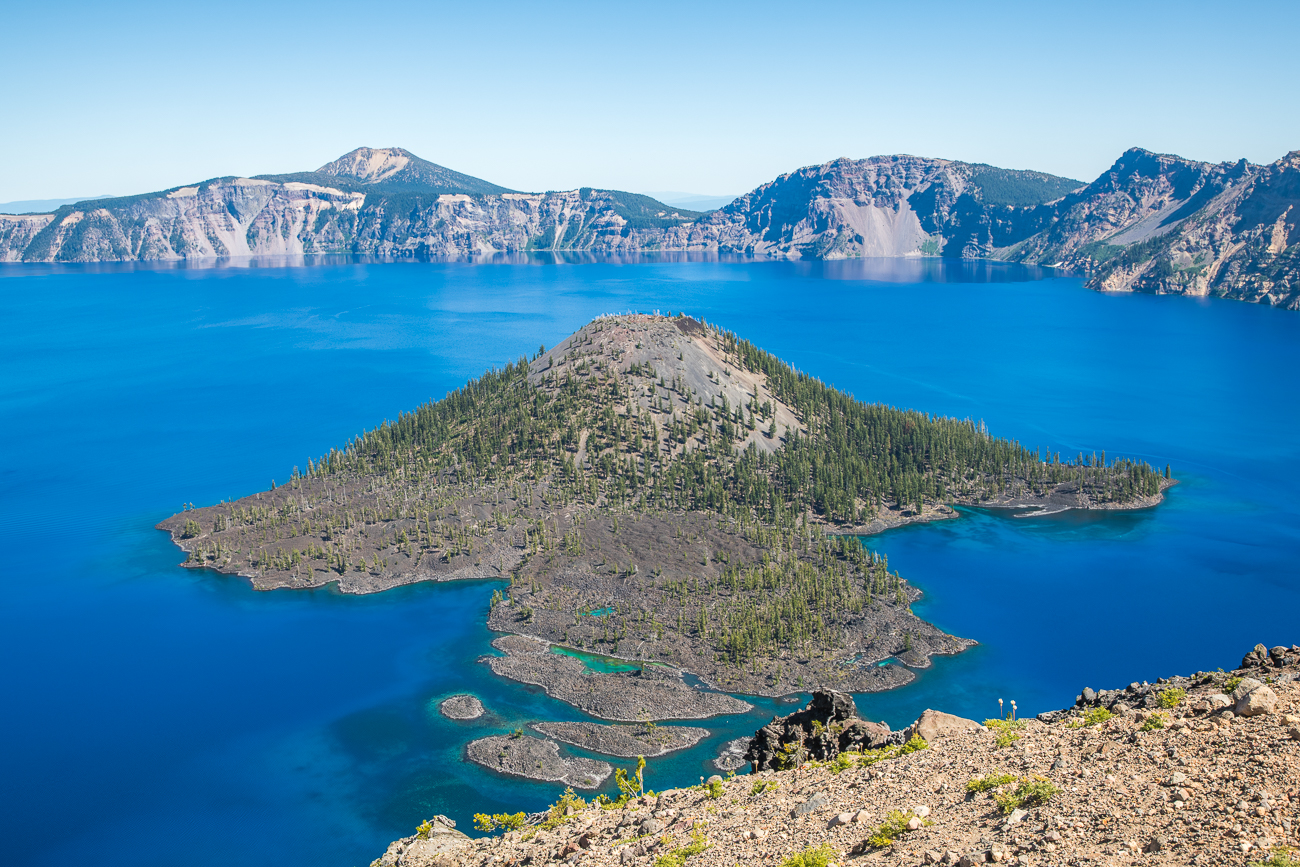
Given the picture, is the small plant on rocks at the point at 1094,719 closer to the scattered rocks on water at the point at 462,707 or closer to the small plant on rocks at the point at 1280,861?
the small plant on rocks at the point at 1280,861

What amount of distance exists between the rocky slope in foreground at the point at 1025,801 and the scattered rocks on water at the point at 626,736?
28.9 metres

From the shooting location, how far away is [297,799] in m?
72.0

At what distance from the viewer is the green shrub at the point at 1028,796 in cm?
3003

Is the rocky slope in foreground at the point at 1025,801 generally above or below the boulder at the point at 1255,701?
below

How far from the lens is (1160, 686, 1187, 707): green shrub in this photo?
35781mm

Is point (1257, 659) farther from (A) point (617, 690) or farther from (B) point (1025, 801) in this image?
(A) point (617, 690)

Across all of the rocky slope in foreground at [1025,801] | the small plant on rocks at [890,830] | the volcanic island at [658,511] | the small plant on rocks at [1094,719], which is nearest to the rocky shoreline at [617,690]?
the volcanic island at [658,511]

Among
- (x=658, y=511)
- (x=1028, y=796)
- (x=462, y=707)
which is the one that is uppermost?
(x=1028, y=796)

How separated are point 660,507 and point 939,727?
82843mm

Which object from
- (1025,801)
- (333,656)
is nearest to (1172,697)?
(1025,801)

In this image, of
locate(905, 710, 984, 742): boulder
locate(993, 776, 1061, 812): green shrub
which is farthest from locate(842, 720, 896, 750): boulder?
locate(993, 776, 1061, 812): green shrub

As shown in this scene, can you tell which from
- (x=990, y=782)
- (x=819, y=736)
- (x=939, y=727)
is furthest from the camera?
(x=819, y=736)

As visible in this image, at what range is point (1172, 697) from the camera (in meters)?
36.0

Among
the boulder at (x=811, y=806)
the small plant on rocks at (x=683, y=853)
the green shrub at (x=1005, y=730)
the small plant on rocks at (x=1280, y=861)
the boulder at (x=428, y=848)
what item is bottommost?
the boulder at (x=428, y=848)
